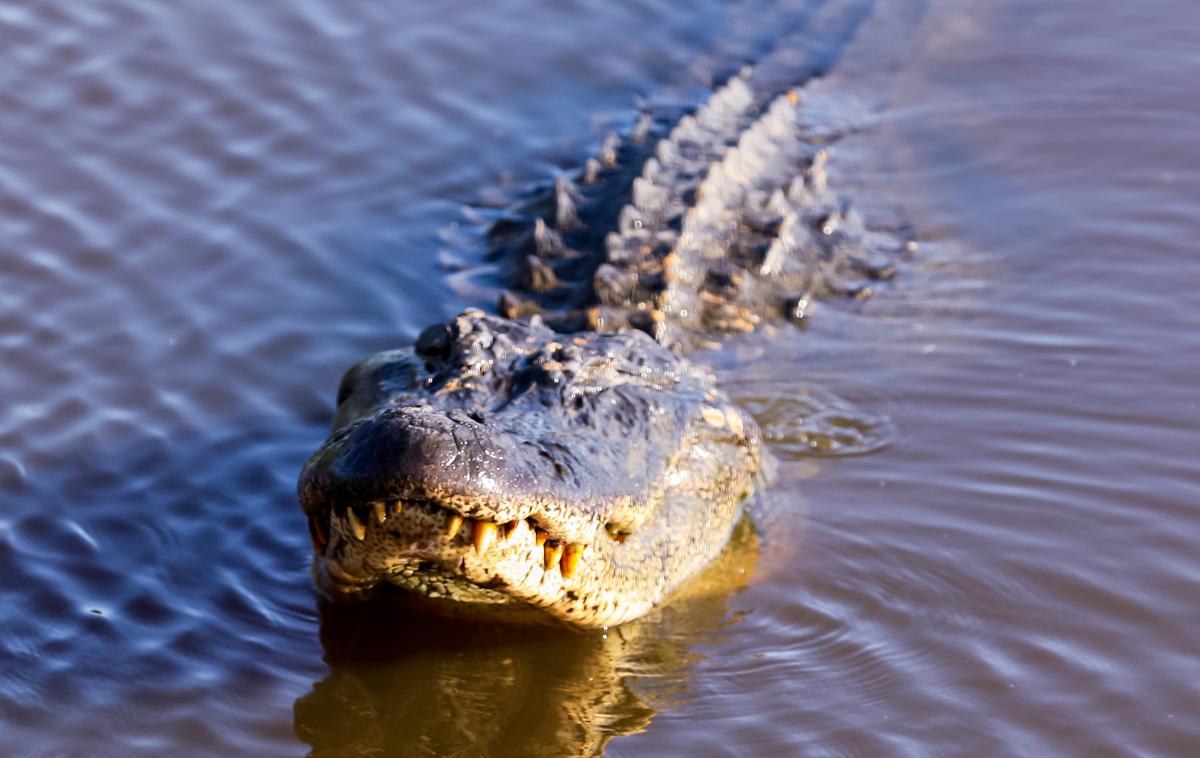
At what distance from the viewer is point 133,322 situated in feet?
19.4

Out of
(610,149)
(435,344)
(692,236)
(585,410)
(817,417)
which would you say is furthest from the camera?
(610,149)

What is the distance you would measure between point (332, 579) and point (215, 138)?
4092 mm

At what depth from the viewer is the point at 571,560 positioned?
148 inches

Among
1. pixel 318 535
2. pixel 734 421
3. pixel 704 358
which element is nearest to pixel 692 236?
pixel 704 358

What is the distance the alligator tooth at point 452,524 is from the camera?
3.37 metres

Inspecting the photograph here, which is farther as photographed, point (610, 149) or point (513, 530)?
point (610, 149)

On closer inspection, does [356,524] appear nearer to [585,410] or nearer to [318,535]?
[318,535]

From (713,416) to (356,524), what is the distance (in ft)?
4.38

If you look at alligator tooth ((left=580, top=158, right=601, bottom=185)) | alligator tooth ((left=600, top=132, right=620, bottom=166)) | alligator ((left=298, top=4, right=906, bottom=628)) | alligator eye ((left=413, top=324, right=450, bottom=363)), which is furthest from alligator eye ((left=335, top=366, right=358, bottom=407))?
alligator tooth ((left=600, top=132, right=620, bottom=166))

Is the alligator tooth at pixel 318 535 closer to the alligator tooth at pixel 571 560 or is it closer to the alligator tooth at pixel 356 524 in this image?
the alligator tooth at pixel 356 524

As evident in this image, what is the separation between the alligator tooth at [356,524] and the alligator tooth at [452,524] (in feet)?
0.80

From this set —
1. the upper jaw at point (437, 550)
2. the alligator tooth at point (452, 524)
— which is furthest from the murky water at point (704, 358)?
the alligator tooth at point (452, 524)

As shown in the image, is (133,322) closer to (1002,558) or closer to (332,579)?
(332,579)

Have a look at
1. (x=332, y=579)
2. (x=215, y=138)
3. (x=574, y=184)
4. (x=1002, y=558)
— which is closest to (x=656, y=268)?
(x=574, y=184)
